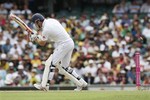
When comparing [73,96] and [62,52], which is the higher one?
[62,52]

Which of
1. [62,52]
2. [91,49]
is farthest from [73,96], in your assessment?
[91,49]

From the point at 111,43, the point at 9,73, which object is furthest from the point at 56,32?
the point at 111,43

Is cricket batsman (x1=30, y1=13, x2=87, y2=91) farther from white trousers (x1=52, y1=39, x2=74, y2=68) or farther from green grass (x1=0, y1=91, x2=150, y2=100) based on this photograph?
green grass (x1=0, y1=91, x2=150, y2=100)

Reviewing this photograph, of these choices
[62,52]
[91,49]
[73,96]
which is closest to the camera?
[73,96]

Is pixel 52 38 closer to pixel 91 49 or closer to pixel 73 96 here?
pixel 73 96

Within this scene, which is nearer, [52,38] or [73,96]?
[73,96]

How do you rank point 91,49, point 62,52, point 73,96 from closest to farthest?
point 73,96 → point 62,52 → point 91,49

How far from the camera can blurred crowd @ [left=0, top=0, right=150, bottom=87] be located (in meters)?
23.5

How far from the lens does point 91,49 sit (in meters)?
25.4

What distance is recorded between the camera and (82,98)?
14344mm

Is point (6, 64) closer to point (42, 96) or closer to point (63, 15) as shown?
point (63, 15)

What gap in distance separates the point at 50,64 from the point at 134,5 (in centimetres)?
1312

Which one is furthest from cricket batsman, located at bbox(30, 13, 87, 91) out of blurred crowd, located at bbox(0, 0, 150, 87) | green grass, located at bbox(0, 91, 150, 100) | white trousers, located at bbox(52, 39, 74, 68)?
blurred crowd, located at bbox(0, 0, 150, 87)

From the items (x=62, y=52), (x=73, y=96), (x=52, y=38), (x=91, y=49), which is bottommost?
(x=73, y=96)
